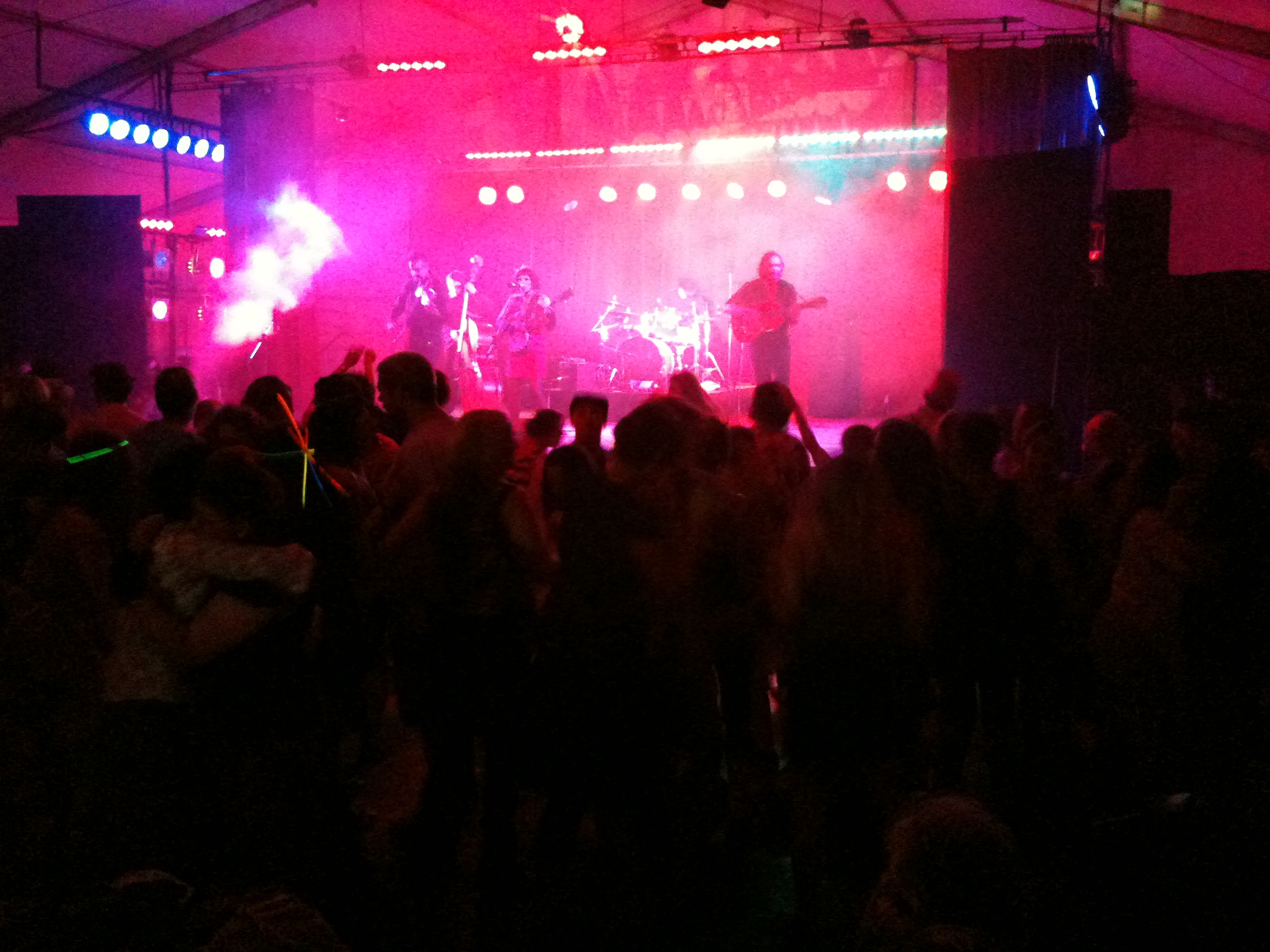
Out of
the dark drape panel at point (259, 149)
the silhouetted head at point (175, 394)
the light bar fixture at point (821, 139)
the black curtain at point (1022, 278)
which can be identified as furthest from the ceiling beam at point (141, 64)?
the silhouetted head at point (175, 394)

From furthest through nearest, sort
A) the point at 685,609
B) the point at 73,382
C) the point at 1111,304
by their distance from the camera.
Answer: the point at 73,382 < the point at 1111,304 < the point at 685,609

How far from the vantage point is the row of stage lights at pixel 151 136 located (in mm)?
10281

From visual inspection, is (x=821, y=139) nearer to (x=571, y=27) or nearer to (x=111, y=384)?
(x=571, y=27)

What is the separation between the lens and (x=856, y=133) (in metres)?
13.5

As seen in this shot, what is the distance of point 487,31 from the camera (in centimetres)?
1384

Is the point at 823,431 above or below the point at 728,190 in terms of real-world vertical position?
below

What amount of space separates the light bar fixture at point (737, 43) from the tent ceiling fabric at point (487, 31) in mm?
1608

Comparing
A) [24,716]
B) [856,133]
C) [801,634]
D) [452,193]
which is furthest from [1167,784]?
[452,193]

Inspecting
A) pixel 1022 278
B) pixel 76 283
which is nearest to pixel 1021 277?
pixel 1022 278

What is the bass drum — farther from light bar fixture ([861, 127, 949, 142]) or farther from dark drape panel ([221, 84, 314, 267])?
dark drape panel ([221, 84, 314, 267])

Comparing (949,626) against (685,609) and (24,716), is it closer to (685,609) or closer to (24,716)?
(685,609)

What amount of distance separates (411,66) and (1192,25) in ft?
25.0

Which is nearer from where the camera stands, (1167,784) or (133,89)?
(1167,784)

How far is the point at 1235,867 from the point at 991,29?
35.8 feet
